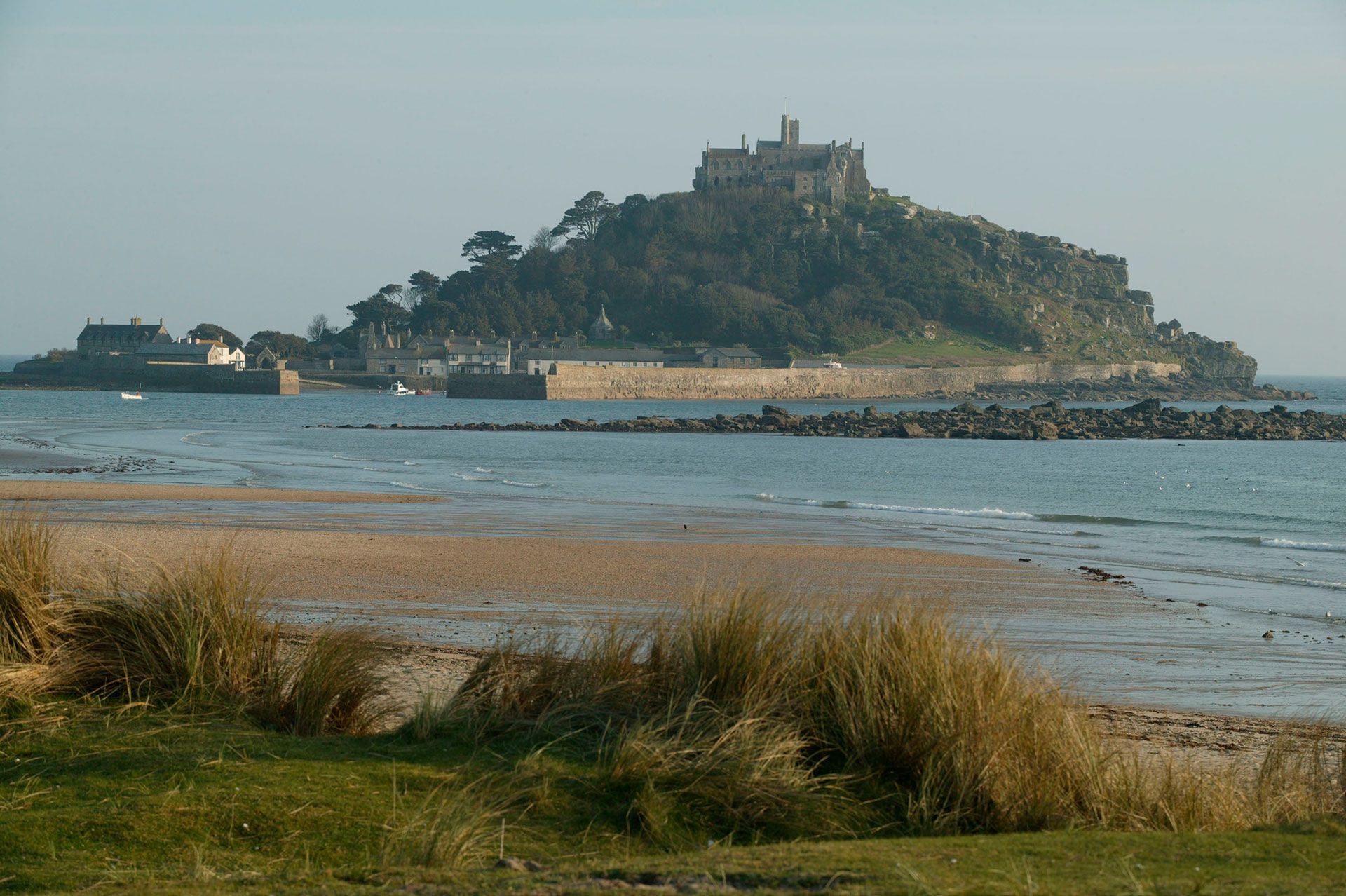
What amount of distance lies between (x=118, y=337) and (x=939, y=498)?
11712 cm

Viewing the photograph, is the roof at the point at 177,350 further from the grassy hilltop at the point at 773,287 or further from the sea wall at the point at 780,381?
the sea wall at the point at 780,381

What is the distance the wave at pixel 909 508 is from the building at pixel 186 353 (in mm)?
97503

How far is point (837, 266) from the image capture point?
145 meters

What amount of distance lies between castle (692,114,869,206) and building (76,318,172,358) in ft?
218

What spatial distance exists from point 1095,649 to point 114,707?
295 inches

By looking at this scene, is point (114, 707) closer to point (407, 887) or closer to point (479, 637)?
point (407, 887)

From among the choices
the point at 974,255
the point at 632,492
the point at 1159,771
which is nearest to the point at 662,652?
the point at 1159,771

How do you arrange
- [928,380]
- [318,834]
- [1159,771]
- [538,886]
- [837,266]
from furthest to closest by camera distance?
1. [837,266]
2. [928,380]
3. [1159,771]
4. [318,834]
5. [538,886]

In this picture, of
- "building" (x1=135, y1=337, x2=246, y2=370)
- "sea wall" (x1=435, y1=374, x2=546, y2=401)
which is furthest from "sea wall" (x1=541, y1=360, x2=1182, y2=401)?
"building" (x1=135, y1=337, x2=246, y2=370)

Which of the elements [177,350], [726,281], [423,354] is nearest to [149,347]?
[177,350]

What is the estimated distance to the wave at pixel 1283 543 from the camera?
65.5 feet

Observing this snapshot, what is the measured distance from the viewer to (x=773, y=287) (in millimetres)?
143500

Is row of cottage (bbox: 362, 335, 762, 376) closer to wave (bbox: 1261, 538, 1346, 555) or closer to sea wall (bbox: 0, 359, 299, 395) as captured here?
sea wall (bbox: 0, 359, 299, 395)

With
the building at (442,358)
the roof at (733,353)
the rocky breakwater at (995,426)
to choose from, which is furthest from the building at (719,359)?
the rocky breakwater at (995,426)
